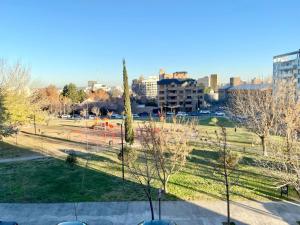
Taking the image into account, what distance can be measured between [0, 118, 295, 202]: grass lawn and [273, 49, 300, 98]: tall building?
5401 cm

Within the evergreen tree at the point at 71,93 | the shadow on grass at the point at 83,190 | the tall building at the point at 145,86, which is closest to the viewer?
the shadow on grass at the point at 83,190

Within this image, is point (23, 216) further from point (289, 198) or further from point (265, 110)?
point (265, 110)

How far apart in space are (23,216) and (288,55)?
247 ft

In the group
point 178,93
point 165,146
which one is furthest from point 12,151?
point 178,93

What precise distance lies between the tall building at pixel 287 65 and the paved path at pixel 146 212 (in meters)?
59.2

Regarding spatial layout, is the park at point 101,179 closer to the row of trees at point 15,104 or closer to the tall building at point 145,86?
the row of trees at point 15,104

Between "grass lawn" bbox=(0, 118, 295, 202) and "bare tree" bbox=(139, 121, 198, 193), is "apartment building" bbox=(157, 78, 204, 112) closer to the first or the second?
"grass lawn" bbox=(0, 118, 295, 202)

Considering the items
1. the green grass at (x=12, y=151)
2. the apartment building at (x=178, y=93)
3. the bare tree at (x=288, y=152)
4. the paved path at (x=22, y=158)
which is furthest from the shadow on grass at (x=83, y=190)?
the apartment building at (x=178, y=93)

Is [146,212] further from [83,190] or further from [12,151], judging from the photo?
[12,151]

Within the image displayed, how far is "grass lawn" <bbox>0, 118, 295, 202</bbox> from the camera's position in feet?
57.0

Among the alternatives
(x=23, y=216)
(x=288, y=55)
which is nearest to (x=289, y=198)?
(x=23, y=216)

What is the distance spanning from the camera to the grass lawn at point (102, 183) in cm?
1736

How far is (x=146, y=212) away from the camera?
49.7 feet

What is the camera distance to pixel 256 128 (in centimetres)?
2697
